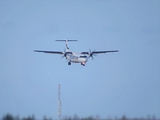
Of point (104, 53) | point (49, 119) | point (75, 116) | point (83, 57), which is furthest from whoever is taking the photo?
point (104, 53)

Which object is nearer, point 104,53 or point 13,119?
point 13,119

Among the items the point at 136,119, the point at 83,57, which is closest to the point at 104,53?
the point at 83,57

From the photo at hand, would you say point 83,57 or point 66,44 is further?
point 66,44

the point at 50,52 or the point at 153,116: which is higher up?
the point at 50,52

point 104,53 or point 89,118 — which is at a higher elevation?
point 104,53

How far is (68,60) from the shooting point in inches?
3888

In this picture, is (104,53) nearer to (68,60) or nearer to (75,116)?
(68,60)

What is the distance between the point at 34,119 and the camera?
8350 cm

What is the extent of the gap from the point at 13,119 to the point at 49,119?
655 cm

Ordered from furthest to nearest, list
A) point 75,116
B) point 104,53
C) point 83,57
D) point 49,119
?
point 104,53 → point 83,57 → point 75,116 → point 49,119

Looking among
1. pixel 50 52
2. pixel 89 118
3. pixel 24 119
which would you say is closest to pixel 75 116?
pixel 89 118

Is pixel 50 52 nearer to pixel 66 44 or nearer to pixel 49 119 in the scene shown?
pixel 66 44

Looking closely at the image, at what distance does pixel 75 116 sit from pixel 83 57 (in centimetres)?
1464

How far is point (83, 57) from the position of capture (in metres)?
96.9
